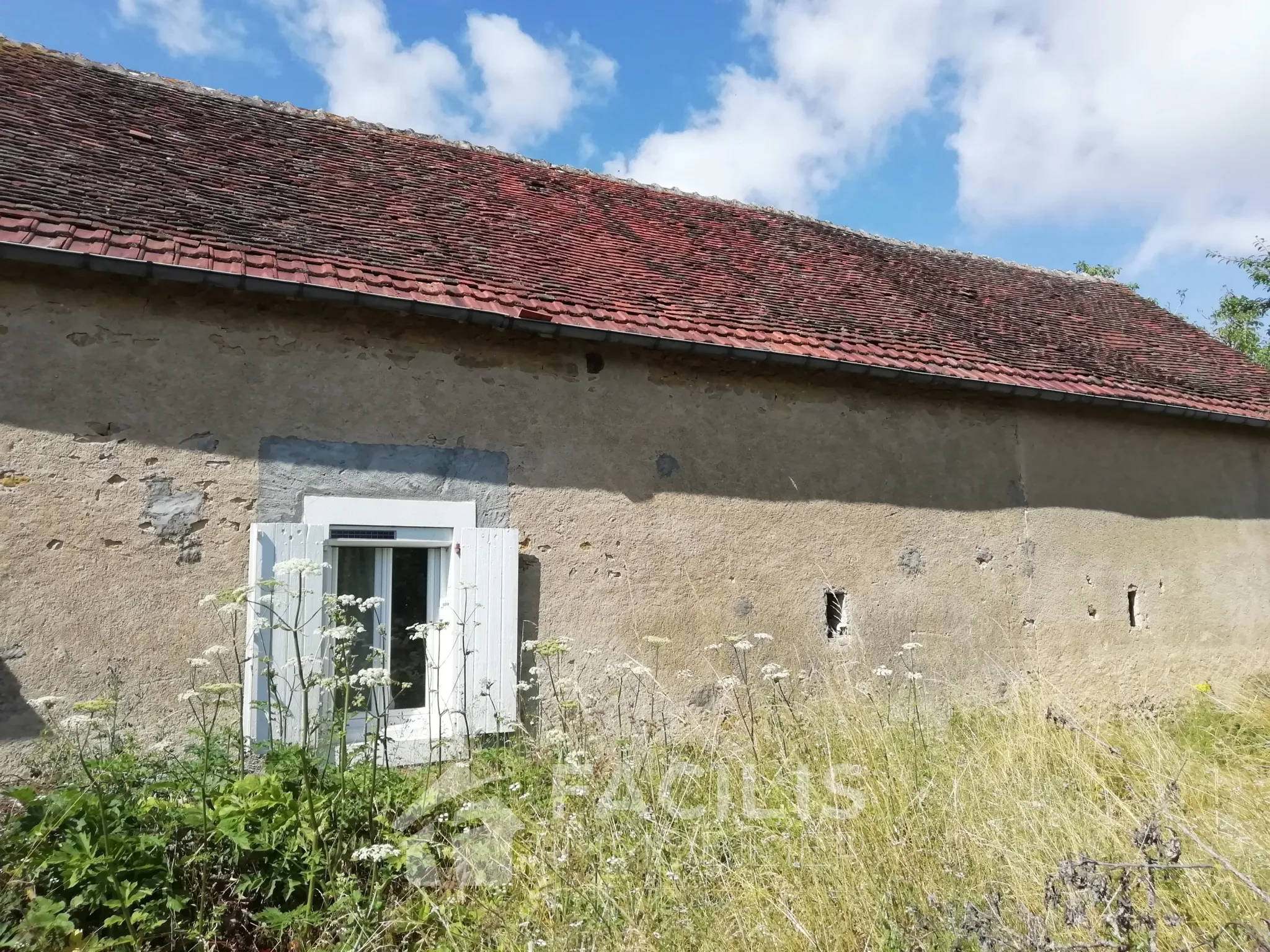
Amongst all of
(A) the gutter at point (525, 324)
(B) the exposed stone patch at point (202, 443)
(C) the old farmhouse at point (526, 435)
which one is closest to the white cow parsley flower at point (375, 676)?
(C) the old farmhouse at point (526, 435)

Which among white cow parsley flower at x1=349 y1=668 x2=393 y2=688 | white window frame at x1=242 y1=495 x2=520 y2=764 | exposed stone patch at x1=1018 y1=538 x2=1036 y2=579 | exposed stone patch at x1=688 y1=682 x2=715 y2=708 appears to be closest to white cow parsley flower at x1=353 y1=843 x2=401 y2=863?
white cow parsley flower at x1=349 y1=668 x2=393 y2=688

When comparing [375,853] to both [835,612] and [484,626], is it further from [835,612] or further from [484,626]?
[835,612]

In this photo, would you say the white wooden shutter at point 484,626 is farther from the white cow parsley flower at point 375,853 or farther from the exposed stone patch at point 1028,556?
the exposed stone patch at point 1028,556

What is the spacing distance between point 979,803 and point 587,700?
2391 mm

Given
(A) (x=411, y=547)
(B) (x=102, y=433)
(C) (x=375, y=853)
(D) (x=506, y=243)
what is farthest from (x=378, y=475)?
(C) (x=375, y=853)

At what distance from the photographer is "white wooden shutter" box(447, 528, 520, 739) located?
16.3ft

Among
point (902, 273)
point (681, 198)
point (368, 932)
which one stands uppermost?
point (681, 198)

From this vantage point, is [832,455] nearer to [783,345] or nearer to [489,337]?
[783,345]

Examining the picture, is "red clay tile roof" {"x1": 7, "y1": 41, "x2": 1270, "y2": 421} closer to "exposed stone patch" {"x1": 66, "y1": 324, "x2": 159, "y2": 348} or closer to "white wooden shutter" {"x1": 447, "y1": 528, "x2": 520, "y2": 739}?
"exposed stone patch" {"x1": 66, "y1": 324, "x2": 159, "y2": 348}

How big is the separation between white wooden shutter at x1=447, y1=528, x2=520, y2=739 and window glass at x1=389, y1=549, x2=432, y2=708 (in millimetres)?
225

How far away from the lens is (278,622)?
452 cm

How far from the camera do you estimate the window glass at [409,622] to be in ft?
16.7

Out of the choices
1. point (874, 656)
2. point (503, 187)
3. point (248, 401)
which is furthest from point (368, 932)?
point (503, 187)

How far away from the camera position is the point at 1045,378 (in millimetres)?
7129
